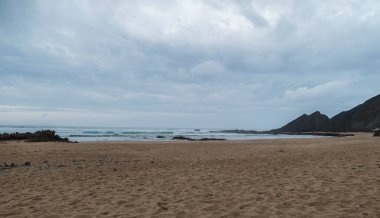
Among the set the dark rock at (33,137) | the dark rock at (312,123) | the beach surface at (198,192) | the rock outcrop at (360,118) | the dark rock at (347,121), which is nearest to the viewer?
the beach surface at (198,192)

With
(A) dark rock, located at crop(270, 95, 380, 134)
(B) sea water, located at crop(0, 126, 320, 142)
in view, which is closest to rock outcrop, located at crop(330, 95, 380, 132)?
(A) dark rock, located at crop(270, 95, 380, 134)

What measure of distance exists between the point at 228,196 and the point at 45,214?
388 centimetres

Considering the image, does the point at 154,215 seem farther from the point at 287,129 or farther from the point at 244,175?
the point at 287,129

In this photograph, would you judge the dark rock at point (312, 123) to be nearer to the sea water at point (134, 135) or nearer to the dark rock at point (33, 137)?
the sea water at point (134, 135)

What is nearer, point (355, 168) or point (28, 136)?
point (355, 168)

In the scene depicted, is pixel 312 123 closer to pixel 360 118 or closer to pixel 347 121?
pixel 347 121

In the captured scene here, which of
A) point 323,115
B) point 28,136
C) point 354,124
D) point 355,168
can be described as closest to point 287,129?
point 323,115

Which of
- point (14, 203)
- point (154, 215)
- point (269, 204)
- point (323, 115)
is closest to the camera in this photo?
point (154, 215)

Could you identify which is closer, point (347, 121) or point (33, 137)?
point (33, 137)

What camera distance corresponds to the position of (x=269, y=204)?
6.61 metres

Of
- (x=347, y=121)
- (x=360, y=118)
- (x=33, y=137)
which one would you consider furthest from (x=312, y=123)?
(x=33, y=137)

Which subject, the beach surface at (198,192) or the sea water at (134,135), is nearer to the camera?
the beach surface at (198,192)

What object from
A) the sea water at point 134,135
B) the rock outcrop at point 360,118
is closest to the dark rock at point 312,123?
the rock outcrop at point 360,118

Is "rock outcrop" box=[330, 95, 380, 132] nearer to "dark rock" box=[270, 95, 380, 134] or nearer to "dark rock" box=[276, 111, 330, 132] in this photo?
"dark rock" box=[270, 95, 380, 134]
